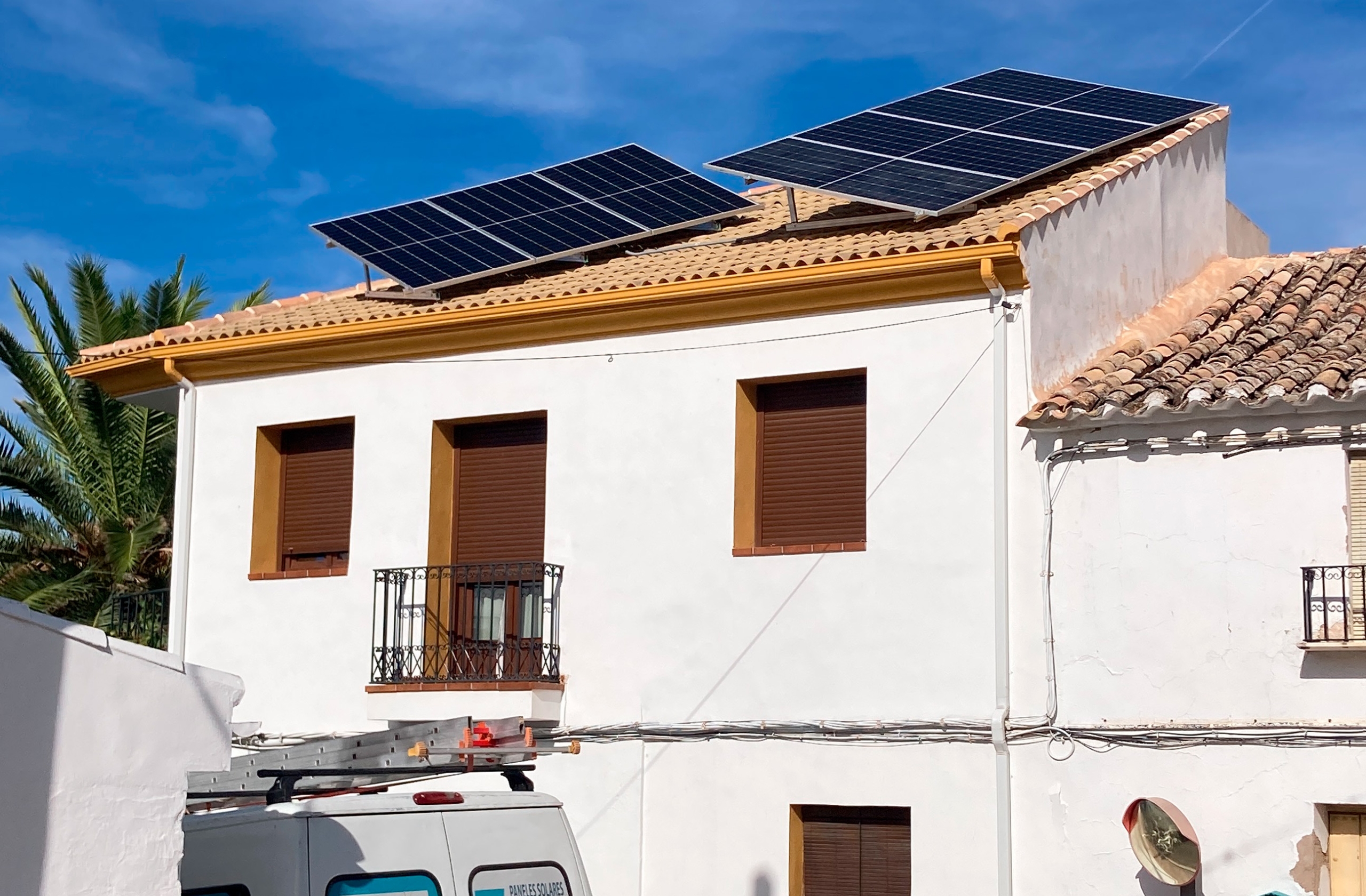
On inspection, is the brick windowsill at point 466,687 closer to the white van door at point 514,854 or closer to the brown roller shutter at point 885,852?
the brown roller shutter at point 885,852

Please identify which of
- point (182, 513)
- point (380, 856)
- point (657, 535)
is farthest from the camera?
point (182, 513)

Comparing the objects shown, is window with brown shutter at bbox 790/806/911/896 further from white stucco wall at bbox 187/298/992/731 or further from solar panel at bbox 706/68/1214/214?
solar panel at bbox 706/68/1214/214

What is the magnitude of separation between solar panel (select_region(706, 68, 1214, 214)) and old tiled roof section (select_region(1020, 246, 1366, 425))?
172 cm

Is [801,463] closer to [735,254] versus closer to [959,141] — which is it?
[735,254]

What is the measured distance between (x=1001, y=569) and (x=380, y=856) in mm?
5920

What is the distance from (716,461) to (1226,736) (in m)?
4.27

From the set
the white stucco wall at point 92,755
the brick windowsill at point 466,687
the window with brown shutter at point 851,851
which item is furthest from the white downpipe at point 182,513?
the white stucco wall at point 92,755

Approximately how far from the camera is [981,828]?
1170 centimetres

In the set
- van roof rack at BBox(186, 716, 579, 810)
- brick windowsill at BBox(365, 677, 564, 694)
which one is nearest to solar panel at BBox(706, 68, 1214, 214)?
brick windowsill at BBox(365, 677, 564, 694)

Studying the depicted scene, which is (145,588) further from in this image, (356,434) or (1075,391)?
(1075,391)

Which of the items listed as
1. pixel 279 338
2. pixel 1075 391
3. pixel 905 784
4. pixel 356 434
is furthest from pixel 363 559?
pixel 1075 391

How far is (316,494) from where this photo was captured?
15164 millimetres

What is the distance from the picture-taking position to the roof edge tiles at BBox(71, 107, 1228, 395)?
12.5 meters

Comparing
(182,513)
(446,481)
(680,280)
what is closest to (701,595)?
(680,280)
